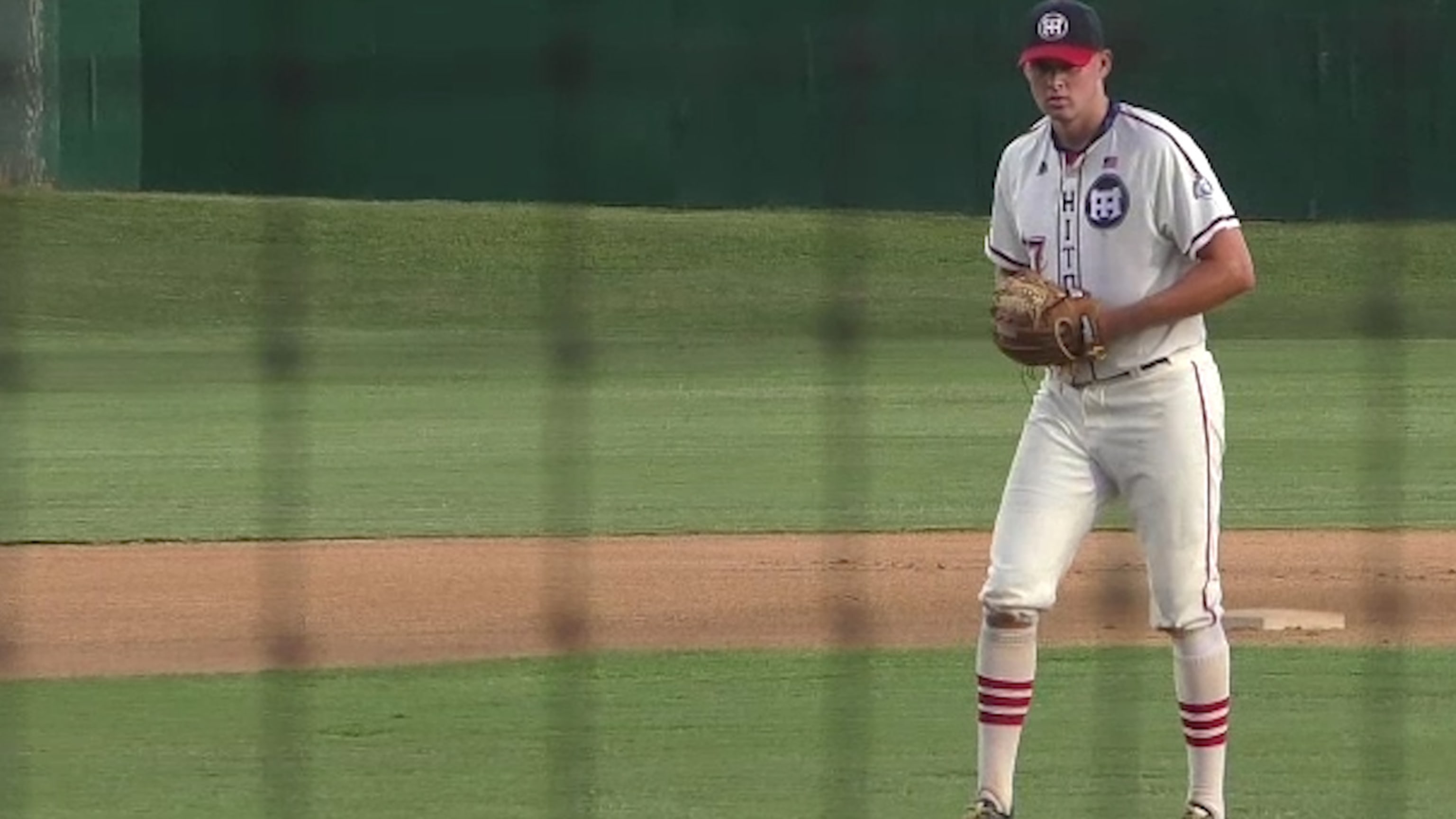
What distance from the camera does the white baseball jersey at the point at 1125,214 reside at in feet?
17.2

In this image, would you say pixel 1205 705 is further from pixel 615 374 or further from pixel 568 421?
pixel 615 374

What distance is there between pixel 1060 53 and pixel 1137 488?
30.3 inches

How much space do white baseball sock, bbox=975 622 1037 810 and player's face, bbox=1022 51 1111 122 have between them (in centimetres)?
90

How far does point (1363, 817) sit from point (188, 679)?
3.11 meters

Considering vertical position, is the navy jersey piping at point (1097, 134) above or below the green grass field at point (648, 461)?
above

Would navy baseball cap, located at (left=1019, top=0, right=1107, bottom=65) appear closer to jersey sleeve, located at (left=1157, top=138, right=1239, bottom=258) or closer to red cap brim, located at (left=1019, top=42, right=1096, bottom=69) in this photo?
red cap brim, located at (left=1019, top=42, right=1096, bottom=69)

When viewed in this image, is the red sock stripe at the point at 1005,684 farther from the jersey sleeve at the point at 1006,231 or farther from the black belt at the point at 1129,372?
the jersey sleeve at the point at 1006,231

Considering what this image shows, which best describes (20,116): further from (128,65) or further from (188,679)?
(188,679)

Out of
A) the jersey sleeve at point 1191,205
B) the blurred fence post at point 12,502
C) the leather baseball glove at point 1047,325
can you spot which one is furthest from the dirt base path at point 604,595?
the jersey sleeve at point 1191,205

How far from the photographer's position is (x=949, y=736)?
6293mm

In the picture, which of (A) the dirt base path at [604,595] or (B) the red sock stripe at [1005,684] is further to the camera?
(A) the dirt base path at [604,595]

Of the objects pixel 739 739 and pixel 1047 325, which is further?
pixel 739 739

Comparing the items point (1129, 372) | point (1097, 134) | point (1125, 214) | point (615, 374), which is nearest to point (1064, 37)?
point (1097, 134)

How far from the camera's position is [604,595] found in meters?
9.20
